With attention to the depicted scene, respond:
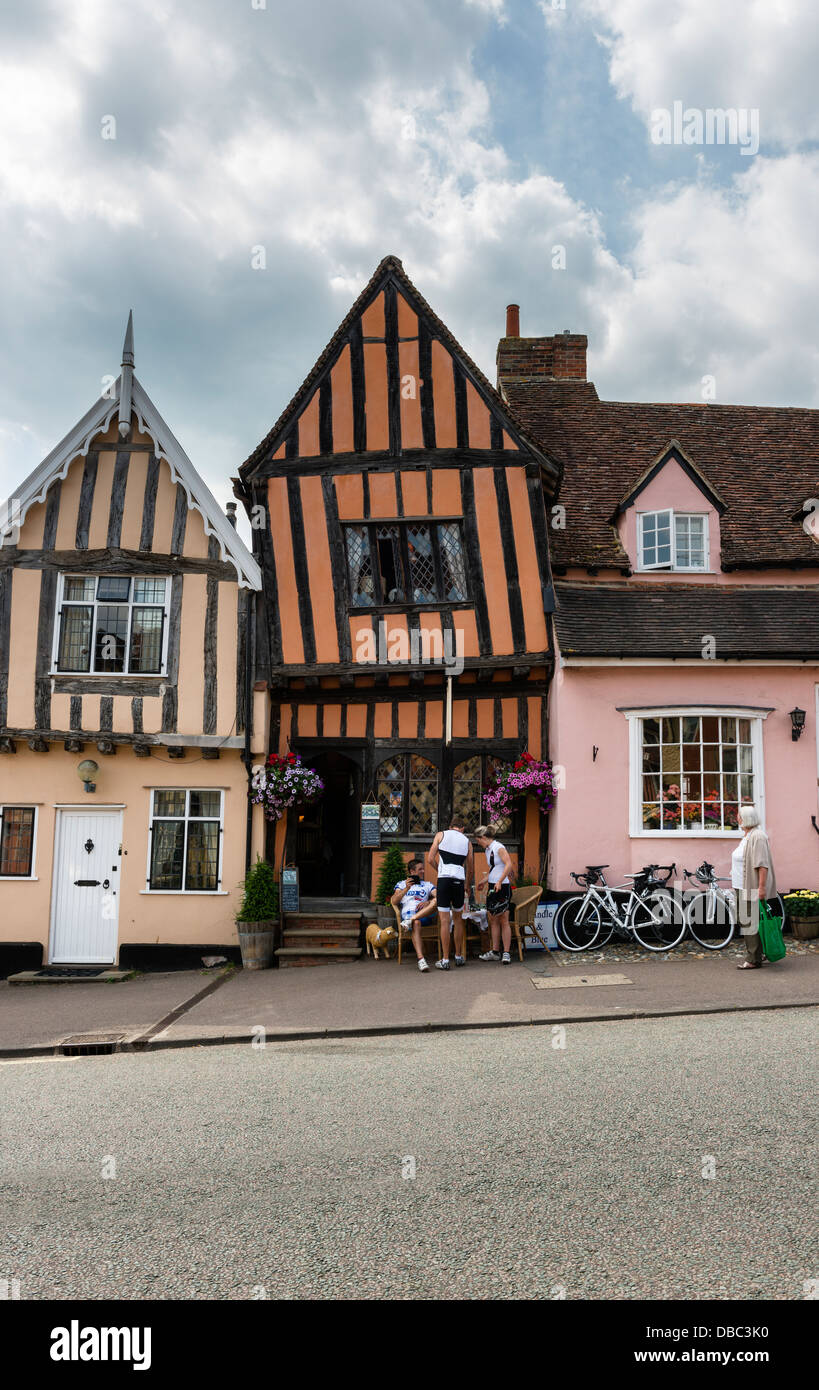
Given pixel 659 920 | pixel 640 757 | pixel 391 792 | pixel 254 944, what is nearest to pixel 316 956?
pixel 254 944

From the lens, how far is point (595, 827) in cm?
1209

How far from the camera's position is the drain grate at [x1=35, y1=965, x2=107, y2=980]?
12.0 meters

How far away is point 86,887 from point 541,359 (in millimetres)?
12825

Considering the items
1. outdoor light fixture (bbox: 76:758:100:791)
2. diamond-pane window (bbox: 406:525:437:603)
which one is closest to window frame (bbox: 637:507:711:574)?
diamond-pane window (bbox: 406:525:437:603)

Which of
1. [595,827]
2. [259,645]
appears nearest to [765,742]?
[595,827]

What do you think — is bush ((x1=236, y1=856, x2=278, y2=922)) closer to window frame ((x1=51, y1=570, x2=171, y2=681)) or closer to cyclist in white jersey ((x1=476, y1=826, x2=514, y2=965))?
cyclist in white jersey ((x1=476, y1=826, x2=514, y2=965))

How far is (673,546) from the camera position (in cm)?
1355

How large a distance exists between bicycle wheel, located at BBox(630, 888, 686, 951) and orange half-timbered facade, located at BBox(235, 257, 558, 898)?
1989 millimetres

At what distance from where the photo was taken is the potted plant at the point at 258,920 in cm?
1215

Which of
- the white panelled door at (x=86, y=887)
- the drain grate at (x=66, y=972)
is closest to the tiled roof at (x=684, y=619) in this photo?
the white panelled door at (x=86, y=887)

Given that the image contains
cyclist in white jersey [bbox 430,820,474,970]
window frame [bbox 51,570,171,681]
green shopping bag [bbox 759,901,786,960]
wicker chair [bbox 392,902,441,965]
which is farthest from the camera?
window frame [bbox 51,570,171,681]

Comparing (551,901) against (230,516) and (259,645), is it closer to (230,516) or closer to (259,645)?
(259,645)

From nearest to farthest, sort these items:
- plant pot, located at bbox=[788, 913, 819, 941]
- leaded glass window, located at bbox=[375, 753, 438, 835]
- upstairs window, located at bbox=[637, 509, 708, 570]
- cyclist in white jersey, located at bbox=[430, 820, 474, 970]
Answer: cyclist in white jersey, located at bbox=[430, 820, 474, 970]
plant pot, located at bbox=[788, 913, 819, 941]
leaded glass window, located at bbox=[375, 753, 438, 835]
upstairs window, located at bbox=[637, 509, 708, 570]

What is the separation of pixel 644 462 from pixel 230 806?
29.2 feet
